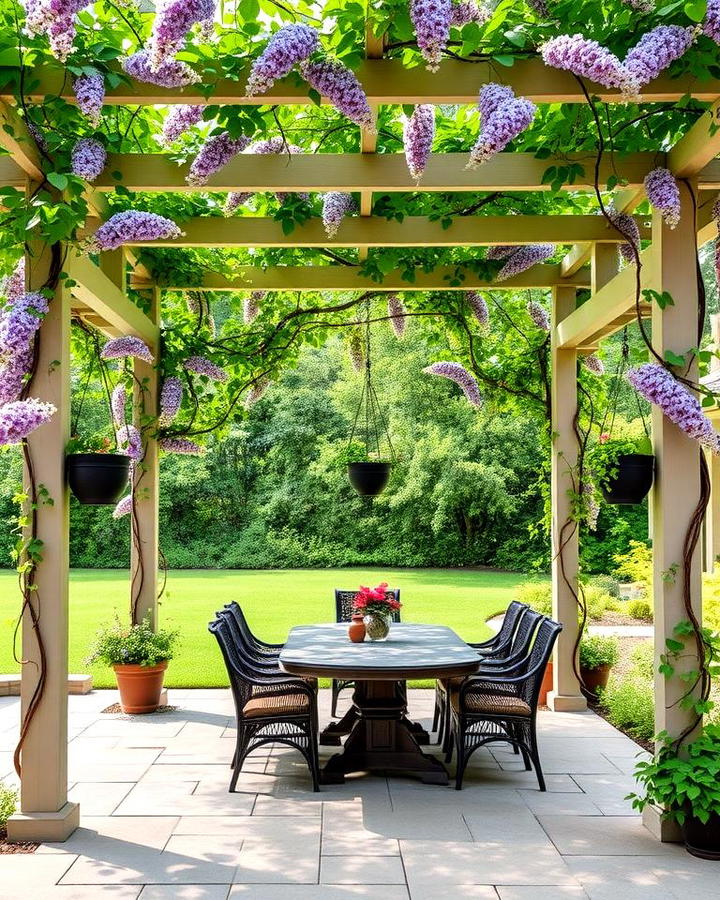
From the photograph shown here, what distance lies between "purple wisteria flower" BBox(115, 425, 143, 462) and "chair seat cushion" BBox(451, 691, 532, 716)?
9.81ft

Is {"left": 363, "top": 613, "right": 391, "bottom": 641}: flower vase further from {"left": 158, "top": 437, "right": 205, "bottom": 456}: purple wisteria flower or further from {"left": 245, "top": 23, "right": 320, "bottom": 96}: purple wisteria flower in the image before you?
{"left": 245, "top": 23, "right": 320, "bottom": 96}: purple wisteria flower

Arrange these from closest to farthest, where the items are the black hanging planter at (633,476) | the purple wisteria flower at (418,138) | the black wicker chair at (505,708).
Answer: the purple wisteria flower at (418,138) < the black hanging planter at (633,476) < the black wicker chair at (505,708)

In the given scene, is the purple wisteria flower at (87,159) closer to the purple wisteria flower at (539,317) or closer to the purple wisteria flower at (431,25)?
the purple wisteria flower at (431,25)

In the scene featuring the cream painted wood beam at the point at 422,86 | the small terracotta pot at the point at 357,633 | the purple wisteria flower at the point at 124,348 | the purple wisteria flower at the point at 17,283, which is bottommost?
the small terracotta pot at the point at 357,633

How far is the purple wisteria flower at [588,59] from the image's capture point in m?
3.15

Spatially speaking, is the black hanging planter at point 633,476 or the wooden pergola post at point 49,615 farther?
the black hanging planter at point 633,476

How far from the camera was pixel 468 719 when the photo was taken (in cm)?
510

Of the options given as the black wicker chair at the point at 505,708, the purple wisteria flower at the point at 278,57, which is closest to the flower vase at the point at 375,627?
the black wicker chair at the point at 505,708

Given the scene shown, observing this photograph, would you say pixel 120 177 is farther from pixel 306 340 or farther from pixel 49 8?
pixel 306 340

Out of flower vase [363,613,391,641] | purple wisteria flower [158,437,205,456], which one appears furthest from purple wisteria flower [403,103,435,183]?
purple wisteria flower [158,437,205,456]

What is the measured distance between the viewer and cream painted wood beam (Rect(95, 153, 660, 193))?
4715 mm

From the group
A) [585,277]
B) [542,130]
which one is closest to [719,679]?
[585,277]

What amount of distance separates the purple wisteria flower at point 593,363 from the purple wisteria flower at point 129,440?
3.54 meters

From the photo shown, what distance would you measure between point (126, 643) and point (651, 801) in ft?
13.1
